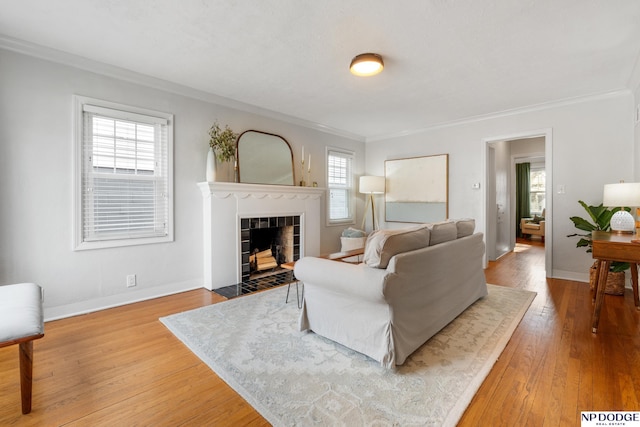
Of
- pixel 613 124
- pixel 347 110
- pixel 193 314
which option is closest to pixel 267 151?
pixel 347 110

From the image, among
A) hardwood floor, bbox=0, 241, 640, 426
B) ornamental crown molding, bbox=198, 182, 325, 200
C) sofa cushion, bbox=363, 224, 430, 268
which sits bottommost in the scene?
hardwood floor, bbox=0, 241, 640, 426

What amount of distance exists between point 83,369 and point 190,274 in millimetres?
1685

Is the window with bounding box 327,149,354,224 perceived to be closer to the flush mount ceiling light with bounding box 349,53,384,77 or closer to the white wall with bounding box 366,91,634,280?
the white wall with bounding box 366,91,634,280

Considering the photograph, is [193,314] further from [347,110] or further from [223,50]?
[347,110]

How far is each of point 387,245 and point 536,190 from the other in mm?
9440

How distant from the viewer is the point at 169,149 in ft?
10.9

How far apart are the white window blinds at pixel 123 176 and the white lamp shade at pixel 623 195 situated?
15.1 ft

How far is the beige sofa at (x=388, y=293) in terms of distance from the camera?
1828 mm

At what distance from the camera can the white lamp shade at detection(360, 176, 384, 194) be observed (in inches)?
213

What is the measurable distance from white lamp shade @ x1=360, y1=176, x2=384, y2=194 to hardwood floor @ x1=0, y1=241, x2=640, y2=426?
3171 millimetres

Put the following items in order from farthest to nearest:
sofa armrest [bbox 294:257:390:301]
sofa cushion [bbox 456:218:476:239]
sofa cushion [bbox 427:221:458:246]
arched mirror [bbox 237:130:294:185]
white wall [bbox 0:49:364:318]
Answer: arched mirror [bbox 237:130:294:185], sofa cushion [bbox 456:218:476:239], white wall [bbox 0:49:364:318], sofa cushion [bbox 427:221:458:246], sofa armrest [bbox 294:257:390:301]

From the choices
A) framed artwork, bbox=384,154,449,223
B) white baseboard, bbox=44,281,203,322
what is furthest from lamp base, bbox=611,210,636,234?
white baseboard, bbox=44,281,203,322

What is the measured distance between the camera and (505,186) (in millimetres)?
6180

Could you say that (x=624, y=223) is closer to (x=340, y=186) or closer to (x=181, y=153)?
(x=340, y=186)
